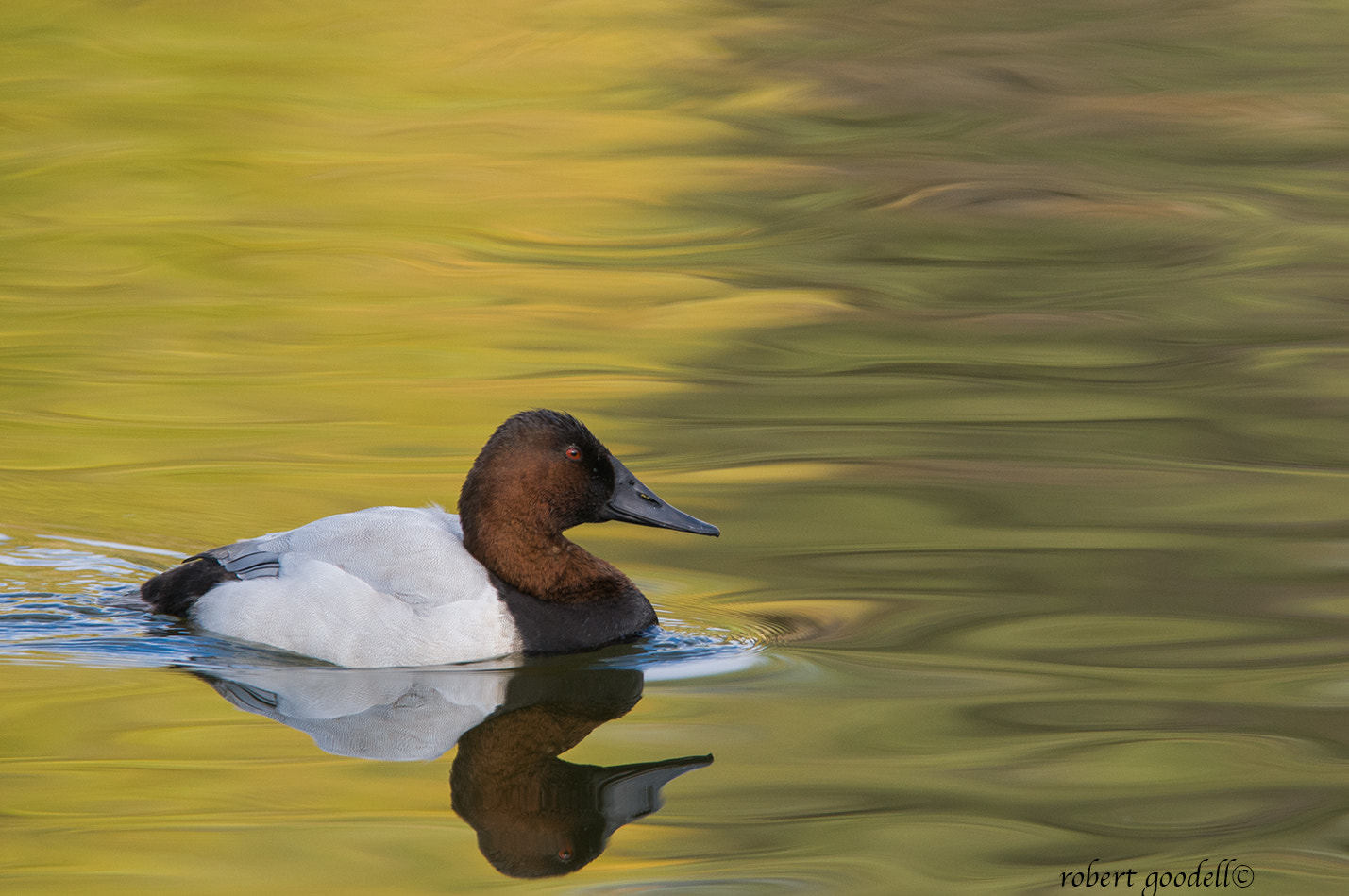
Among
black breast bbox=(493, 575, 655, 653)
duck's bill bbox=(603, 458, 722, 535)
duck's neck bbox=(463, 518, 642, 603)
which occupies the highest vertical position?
duck's bill bbox=(603, 458, 722, 535)

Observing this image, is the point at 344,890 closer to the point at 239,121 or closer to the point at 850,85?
the point at 239,121

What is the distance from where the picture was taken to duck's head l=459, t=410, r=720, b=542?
6.88 metres

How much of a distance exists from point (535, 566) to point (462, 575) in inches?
13.1

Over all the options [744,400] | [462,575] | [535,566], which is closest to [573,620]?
[535,566]

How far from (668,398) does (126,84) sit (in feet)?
33.5

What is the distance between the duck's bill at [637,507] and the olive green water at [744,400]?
390mm

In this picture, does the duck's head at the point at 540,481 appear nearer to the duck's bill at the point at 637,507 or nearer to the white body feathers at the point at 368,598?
the duck's bill at the point at 637,507

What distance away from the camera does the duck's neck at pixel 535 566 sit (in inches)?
271

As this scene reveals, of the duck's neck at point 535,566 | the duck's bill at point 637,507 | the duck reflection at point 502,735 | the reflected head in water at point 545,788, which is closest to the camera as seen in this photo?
the reflected head in water at point 545,788

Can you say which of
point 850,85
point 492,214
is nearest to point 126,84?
point 492,214

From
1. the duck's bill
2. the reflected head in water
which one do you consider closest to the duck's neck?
the duck's bill

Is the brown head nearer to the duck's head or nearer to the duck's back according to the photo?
the duck's head

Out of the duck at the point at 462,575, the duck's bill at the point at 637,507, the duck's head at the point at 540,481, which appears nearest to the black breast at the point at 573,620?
the duck at the point at 462,575

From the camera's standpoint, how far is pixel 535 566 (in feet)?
22.6
